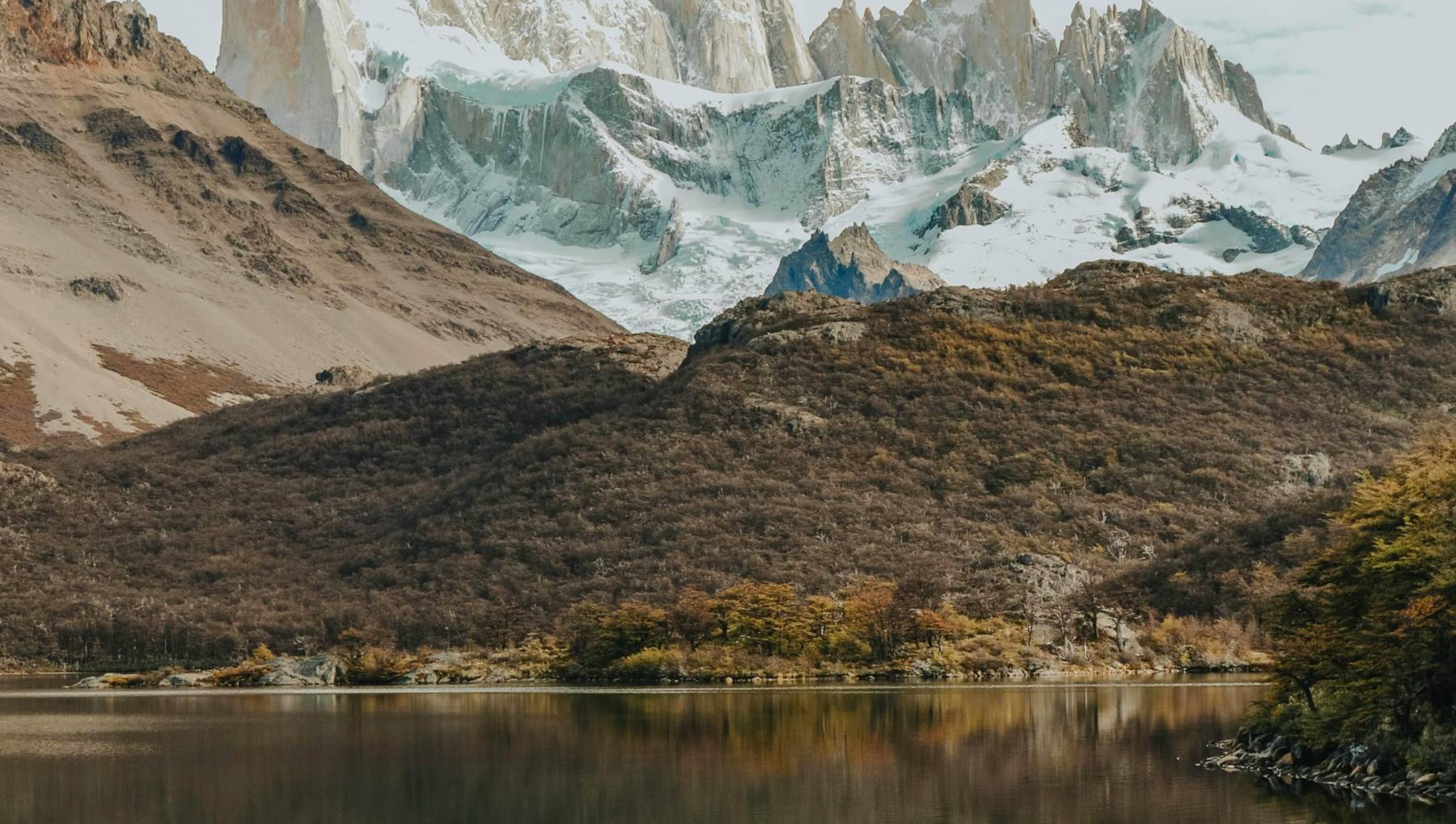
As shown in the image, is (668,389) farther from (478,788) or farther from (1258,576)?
(478,788)

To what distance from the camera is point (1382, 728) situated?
5397 centimetres

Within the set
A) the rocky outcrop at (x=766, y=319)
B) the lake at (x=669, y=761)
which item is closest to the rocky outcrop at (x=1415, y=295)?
the rocky outcrop at (x=766, y=319)

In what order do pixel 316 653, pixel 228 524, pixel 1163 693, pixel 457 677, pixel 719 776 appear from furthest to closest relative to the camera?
pixel 228 524 → pixel 316 653 → pixel 457 677 → pixel 1163 693 → pixel 719 776

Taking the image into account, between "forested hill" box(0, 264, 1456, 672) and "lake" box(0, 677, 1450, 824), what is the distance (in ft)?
117

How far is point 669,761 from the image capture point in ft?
204

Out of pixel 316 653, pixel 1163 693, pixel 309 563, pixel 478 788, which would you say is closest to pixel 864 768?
pixel 478 788

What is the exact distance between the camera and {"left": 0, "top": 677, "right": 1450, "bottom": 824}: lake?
52.0 meters

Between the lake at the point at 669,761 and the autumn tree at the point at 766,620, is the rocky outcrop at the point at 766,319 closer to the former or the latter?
the autumn tree at the point at 766,620

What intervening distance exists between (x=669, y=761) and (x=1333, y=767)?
807 inches

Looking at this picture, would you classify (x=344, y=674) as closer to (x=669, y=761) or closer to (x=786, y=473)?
(x=786, y=473)

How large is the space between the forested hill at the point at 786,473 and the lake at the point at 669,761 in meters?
35.6

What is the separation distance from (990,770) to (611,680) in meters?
54.2

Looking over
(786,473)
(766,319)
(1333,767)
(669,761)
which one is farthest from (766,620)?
(766,319)

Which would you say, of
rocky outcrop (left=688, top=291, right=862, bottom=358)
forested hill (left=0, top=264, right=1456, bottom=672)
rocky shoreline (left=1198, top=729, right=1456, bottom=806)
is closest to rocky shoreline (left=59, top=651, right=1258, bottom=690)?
forested hill (left=0, top=264, right=1456, bottom=672)
